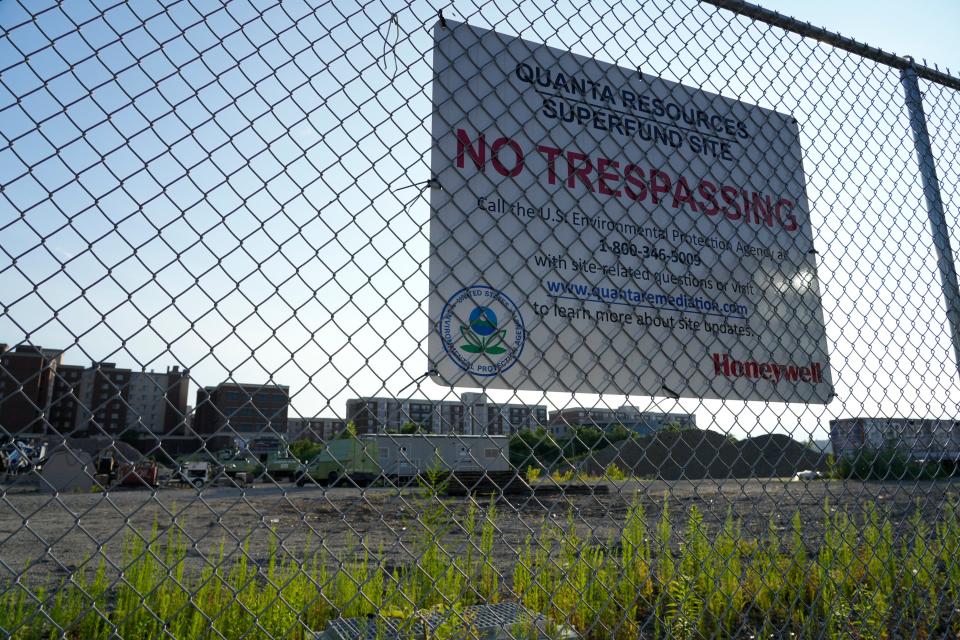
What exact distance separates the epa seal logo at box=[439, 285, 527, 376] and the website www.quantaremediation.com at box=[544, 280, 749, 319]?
192mm

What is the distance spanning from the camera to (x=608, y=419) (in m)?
2.15

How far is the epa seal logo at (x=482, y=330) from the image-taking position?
199 cm

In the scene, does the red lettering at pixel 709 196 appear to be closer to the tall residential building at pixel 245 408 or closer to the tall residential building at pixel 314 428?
the tall residential building at pixel 314 428

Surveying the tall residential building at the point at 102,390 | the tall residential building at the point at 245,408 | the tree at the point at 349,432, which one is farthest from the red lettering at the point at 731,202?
the tall residential building at the point at 102,390

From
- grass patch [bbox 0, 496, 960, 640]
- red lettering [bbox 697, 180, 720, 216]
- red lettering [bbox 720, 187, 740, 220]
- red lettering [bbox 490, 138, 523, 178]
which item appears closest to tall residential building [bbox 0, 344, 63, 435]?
grass patch [bbox 0, 496, 960, 640]

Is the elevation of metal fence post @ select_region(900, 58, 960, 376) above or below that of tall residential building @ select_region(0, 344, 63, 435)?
above

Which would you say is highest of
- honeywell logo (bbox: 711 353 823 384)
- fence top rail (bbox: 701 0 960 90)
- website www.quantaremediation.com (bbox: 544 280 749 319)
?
fence top rail (bbox: 701 0 960 90)

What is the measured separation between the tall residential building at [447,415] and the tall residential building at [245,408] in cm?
18

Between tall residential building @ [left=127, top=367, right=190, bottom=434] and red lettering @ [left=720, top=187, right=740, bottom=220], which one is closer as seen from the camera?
tall residential building @ [left=127, top=367, right=190, bottom=434]

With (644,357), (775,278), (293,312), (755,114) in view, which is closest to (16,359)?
(293,312)

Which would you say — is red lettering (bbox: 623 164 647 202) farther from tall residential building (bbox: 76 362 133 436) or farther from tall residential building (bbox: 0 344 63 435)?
tall residential building (bbox: 0 344 63 435)

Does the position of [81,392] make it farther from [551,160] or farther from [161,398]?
[551,160]

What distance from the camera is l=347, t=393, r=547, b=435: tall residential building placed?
5.85 feet

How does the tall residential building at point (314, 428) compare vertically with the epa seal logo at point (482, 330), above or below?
below
